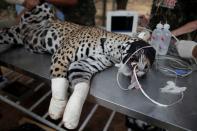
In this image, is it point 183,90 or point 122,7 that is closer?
point 183,90

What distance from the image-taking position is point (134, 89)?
0.96 meters

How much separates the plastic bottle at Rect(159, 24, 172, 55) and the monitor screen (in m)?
0.20

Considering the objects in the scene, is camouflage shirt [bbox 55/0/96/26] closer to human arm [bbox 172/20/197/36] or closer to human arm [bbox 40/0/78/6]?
human arm [bbox 40/0/78/6]

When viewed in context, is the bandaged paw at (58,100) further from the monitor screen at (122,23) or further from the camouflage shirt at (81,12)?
the camouflage shirt at (81,12)

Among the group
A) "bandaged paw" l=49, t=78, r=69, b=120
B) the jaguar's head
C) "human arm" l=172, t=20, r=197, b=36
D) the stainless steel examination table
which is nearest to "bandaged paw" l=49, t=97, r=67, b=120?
"bandaged paw" l=49, t=78, r=69, b=120

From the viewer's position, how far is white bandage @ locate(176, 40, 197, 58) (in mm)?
1100

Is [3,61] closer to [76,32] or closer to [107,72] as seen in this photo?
[76,32]

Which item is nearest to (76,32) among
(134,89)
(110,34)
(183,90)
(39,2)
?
(110,34)

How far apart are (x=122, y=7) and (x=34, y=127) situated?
927 mm

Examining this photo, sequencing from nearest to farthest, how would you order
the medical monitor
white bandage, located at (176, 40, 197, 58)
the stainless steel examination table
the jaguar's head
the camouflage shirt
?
1. the stainless steel examination table
2. the jaguar's head
3. white bandage, located at (176, 40, 197, 58)
4. the medical monitor
5. the camouflage shirt

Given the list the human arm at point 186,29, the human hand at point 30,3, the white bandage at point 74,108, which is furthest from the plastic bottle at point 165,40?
the human hand at point 30,3

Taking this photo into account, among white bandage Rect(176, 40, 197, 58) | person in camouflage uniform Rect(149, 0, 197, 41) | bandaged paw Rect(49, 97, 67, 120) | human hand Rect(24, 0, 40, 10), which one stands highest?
human hand Rect(24, 0, 40, 10)

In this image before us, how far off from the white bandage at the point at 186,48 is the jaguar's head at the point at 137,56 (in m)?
0.24

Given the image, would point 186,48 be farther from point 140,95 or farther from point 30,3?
point 30,3
